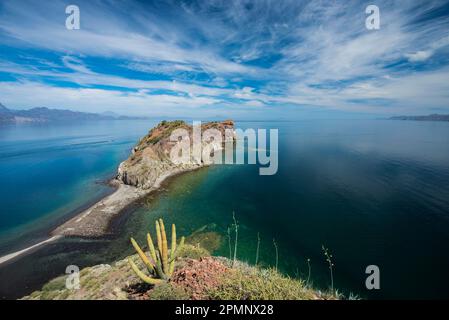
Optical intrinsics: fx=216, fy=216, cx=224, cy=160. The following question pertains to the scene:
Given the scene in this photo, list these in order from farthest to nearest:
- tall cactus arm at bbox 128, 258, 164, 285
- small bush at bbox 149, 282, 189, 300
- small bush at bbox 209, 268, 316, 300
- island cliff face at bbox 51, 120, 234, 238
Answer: island cliff face at bbox 51, 120, 234, 238, tall cactus arm at bbox 128, 258, 164, 285, small bush at bbox 149, 282, 189, 300, small bush at bbox 209, 268, 316, 300

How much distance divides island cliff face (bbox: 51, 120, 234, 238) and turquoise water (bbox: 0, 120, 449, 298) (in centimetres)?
226

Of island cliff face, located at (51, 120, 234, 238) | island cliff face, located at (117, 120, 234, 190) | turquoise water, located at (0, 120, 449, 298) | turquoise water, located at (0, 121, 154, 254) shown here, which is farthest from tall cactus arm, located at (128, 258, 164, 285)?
island cliff face, located at (117, 120, 234, 190)

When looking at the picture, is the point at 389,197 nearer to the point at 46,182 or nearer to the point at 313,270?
the point at 313,270

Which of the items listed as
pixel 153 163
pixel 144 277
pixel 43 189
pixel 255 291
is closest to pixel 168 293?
pixel 144 277

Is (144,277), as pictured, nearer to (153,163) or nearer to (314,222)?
(314,222)

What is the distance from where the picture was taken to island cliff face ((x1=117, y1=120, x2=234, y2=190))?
42.4 m

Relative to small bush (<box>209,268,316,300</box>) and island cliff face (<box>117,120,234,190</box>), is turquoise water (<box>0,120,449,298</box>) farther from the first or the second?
small bush (<box>209,268,316,300</box>)

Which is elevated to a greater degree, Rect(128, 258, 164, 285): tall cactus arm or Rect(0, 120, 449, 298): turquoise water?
Rect(128, 258, 164, 285): tall cactus arm

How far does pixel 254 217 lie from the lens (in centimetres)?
3136

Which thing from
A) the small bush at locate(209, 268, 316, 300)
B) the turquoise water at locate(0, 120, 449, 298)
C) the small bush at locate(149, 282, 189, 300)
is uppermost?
the small bush at locate(209, 268, 316, 300)

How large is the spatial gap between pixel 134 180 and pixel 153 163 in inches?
238
